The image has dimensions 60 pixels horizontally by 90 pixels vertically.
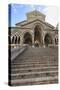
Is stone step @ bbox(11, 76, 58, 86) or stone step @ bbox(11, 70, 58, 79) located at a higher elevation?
stone step @ bbox(11, 70, 58, 79)

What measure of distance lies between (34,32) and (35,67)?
375mm

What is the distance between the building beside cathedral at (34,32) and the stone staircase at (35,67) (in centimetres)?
9

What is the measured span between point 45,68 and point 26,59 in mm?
236

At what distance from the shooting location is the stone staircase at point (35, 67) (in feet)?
8.14

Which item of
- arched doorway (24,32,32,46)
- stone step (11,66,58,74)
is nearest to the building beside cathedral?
arched doorway (24,32,32,46)

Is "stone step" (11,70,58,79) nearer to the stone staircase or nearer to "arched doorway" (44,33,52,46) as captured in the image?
the stone staircase

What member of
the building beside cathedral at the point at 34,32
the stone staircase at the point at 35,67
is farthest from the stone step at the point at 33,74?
the building beside cathedral at the point at 34,32

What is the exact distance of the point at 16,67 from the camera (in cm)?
249

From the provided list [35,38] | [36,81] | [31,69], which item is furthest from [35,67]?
[35,38]

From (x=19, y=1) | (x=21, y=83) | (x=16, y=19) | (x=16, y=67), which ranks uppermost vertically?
(x=19, y=1)

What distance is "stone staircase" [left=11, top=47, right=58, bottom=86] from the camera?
248 centimetres

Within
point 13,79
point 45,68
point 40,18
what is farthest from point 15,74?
point 40,18

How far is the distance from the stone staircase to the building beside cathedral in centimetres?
9

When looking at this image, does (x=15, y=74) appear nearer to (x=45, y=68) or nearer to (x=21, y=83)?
(x=21, y=83)
